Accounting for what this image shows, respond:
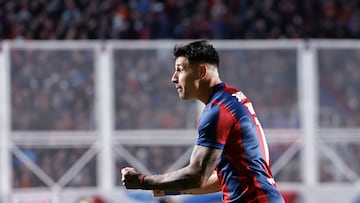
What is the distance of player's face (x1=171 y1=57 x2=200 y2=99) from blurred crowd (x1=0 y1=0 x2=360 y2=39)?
11656 millimetres

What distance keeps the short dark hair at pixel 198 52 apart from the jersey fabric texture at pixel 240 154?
187 mm

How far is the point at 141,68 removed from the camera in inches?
632

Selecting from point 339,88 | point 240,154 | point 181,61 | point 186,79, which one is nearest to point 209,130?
point 240,154

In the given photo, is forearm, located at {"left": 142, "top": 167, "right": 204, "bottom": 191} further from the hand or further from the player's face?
the player's face

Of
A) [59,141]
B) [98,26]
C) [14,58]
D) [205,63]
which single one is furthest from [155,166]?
[205,63]

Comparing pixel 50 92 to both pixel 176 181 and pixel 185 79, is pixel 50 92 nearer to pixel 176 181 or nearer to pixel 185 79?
pixel 185 79

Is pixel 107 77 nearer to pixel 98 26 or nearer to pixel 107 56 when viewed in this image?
pixel 107 56

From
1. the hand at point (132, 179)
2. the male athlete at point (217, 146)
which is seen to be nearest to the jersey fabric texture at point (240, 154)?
the male athlete at point (217, 146)

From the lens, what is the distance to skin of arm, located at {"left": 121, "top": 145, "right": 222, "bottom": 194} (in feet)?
20.5

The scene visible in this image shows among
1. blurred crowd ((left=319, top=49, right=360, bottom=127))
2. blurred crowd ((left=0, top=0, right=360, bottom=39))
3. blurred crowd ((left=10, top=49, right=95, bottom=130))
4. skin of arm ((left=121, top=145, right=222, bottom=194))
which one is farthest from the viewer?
blurred crowd ((left=0, top=0, right=360, bottom=39))

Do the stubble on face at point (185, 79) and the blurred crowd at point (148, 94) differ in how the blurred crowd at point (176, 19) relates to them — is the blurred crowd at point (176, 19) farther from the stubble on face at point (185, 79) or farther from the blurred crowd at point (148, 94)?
the stubble on face at point (185, 79)

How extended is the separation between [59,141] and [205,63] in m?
9.72

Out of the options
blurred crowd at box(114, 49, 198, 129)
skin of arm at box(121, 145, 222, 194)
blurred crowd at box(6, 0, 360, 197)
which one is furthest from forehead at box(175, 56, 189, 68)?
blurred crowd at box(114, 49, 198, 129)

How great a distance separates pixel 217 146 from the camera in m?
6.28
